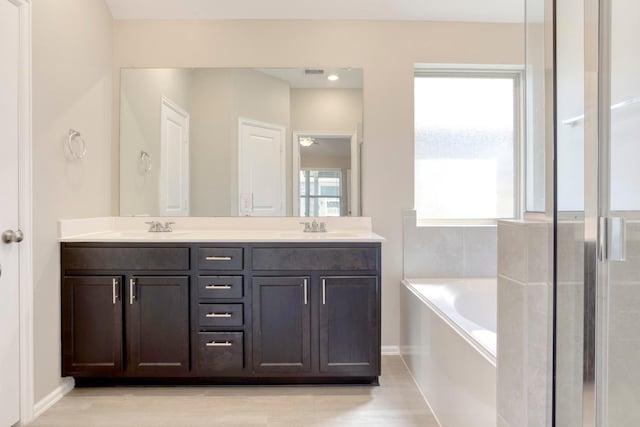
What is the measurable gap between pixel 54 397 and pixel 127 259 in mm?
838

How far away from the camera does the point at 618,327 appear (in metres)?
0.93

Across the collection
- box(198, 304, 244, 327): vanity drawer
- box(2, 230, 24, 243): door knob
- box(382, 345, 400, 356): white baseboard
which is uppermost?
box(2, 230, 24, 243): door knob

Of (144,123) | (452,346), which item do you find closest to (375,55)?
(144,123)

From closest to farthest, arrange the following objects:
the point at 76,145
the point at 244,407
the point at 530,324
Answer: the point at 530,324 → the point at 244,407 → the point at 76,145

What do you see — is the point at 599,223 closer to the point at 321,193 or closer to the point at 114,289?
the point at 321,193

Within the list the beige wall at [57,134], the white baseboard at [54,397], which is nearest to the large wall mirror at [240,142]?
the beige wall at [57,134]

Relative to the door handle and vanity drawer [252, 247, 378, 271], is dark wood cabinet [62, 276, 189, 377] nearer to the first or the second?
vanity drawer [252, 247, 378, 271]

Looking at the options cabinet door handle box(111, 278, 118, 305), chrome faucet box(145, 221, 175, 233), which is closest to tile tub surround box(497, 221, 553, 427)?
cabinet door handle box(111, 278, 118, 305)

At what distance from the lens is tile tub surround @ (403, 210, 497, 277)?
282cm

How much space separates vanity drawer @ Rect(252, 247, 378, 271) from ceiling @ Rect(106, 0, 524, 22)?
1701 mm

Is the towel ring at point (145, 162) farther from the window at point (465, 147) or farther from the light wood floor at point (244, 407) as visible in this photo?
the window at point (465, 147)

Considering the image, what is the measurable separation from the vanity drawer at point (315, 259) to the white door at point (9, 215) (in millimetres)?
1178

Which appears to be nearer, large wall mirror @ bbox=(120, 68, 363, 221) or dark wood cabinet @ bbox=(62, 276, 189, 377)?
dark wood cabinet @ bbox=(62, 276, 189, 377)

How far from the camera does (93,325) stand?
2238 millimetres
